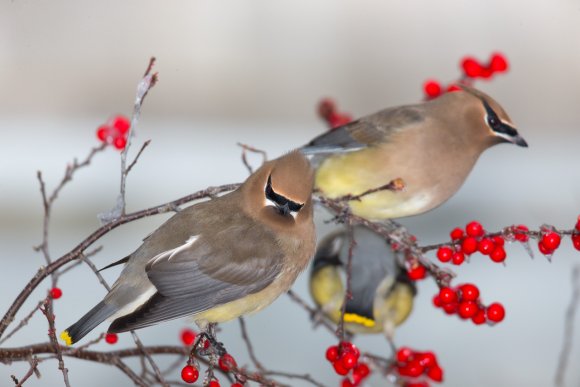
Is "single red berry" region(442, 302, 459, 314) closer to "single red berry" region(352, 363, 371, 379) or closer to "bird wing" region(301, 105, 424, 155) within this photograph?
"single red berry" region(352, 363, 371, 379)

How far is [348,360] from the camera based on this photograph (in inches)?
73.1

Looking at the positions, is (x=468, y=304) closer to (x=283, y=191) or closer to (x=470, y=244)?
(x=470, y=244)

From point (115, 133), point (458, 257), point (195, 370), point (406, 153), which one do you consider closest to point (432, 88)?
point (406, 153)

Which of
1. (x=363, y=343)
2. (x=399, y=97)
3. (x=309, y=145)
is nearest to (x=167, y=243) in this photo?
(x=309, y=145)

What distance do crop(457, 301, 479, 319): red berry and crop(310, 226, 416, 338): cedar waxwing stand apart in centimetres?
53

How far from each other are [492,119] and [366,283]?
1.93ft

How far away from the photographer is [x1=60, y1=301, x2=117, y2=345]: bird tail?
1.67 metres

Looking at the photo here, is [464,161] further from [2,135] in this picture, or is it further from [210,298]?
[2,135]

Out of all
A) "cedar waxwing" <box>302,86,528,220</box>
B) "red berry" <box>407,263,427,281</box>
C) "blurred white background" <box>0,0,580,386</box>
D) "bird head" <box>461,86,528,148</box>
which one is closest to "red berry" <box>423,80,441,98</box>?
"cedar waxwing" <box>302,86,528,220</box>

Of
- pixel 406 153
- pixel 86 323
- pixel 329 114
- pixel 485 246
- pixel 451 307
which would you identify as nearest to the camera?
pixel 86 323

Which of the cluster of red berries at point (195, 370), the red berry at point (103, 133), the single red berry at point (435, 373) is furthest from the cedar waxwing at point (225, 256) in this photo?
the single red berry at point (435, 373)

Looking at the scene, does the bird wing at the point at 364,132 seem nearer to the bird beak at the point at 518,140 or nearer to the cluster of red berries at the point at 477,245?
the bird beak at the point at 518,140

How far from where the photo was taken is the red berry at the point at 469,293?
1890 mm

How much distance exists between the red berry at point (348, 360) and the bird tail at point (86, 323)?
0.46m
